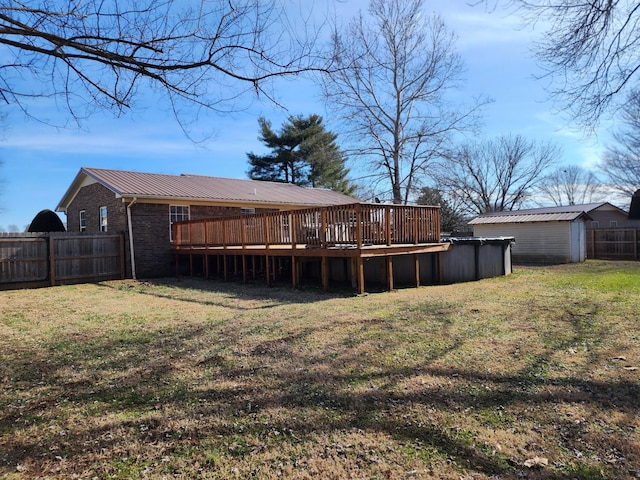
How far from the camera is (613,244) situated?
20516mm

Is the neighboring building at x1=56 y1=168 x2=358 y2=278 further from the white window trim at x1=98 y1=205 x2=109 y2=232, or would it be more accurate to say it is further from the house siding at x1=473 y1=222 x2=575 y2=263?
the house siding at x1=473 y1=222 x2=575 y2=263

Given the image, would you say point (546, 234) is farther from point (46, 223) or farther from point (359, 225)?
point (46, 223)

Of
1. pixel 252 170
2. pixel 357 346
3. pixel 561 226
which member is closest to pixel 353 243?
pixel 357 346

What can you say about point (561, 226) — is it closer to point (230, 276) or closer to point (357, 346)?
point (230, 276)

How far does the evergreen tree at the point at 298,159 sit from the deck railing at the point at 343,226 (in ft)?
65.7

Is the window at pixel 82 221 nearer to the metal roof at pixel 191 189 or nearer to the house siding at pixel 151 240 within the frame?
the metal roof at pixel 191 189

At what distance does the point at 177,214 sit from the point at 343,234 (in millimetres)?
8463

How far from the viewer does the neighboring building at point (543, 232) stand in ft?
61.7

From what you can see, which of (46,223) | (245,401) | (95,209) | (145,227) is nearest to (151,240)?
(145,227)

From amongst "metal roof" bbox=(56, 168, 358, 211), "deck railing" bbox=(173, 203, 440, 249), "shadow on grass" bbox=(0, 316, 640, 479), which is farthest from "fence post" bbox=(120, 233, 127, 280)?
"shadow on grass" bbox=(0, 316, 640, 479)

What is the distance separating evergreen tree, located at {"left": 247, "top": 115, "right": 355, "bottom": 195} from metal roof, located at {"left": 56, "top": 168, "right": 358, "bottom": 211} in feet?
36.3

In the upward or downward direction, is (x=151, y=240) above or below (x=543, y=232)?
above

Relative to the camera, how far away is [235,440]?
2.89 meters

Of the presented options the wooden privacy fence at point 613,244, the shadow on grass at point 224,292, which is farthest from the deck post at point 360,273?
the wooden privacy fence at point 613,244
